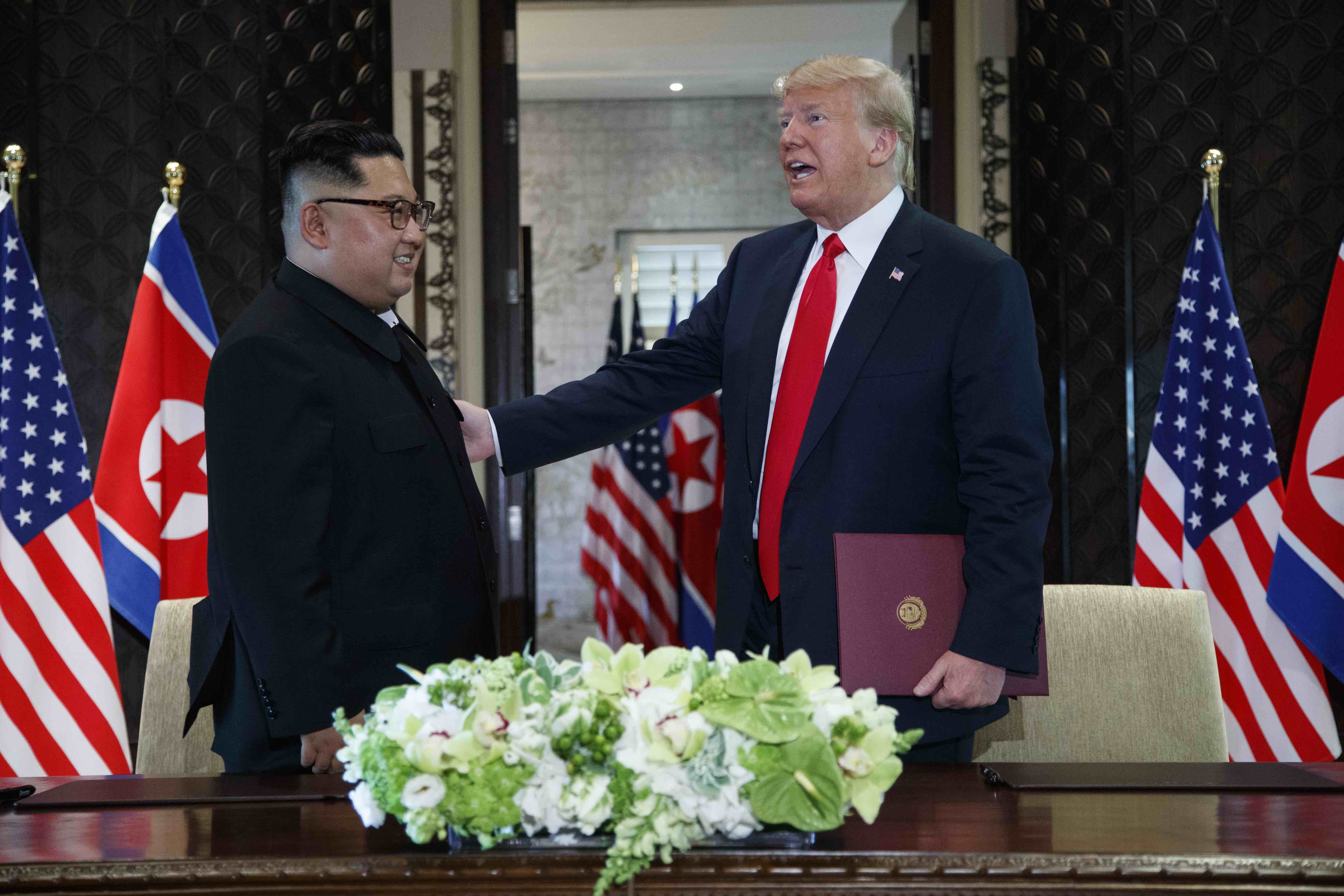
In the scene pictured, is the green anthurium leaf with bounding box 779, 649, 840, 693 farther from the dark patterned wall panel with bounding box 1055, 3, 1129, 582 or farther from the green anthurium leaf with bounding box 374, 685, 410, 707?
the dark patterned wall panel with bounding box 1055, 3, 1129, 582

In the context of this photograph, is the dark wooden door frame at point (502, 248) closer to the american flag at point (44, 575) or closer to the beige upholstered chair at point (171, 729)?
the american flag at point (44, 575)

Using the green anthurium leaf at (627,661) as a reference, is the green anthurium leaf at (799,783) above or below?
below

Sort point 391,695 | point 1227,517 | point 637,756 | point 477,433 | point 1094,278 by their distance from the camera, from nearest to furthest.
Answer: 1. point 637,756
2. point 391,695
3. point 477,433
4. point 1227,517
5. point 1094,278

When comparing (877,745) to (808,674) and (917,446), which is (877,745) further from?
(917,446)

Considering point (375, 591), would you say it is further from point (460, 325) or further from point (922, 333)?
point (460, 325)

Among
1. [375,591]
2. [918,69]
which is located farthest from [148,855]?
[918,69]

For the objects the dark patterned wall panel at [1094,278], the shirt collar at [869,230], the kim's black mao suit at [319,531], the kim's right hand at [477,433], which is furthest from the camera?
the dark patterned wall panel at [1094,278]

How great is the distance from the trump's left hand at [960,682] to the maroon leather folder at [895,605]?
2 centimetres

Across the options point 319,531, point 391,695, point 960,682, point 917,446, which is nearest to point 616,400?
point 917,446

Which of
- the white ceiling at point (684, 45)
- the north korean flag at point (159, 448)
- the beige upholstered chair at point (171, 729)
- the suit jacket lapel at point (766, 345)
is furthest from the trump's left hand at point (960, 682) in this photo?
the white ceiling at point (684, 45)

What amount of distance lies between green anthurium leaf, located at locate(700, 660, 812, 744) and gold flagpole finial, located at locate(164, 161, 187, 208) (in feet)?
9.24

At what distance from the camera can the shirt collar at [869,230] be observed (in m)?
1.94

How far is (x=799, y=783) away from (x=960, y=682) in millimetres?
709

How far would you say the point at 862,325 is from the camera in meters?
1.86
